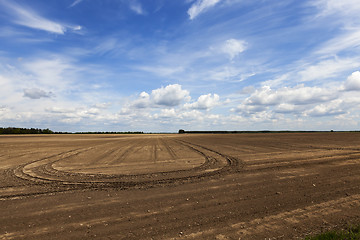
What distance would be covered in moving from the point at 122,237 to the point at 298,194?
592cm

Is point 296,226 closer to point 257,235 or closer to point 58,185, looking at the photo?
point 257,235

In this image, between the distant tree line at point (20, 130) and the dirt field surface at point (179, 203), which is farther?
the distant tree line at point (20, 130)

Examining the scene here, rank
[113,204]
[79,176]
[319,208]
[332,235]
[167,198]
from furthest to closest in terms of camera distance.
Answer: [79,176], [167,198], [113,204], [319,208], [332,235]

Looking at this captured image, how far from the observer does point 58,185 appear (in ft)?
27.9

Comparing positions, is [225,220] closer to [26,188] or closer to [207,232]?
[207,232]

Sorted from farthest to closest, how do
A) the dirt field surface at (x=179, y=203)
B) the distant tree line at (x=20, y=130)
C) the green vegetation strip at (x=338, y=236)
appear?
the distant tree line at (x=20, y=130) → the dirt field surface at (x=179, y=203) → the green vegetation strip at (x=338, y=236)

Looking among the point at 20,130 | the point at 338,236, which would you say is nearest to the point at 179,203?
the point at 338,236

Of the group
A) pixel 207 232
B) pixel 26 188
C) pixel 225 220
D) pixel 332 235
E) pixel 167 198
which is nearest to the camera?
pixel 332 235

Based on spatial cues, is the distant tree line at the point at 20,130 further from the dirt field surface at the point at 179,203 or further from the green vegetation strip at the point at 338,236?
the green vegetation strip at the point at 338,236

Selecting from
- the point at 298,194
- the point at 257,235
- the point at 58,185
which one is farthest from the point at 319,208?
the point at 58,185

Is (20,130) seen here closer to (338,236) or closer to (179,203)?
(179,203)

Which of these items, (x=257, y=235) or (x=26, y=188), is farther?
(x=26, y=188)

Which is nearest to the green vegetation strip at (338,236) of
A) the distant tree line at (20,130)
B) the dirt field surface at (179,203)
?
the dirt field surface at (179,203)

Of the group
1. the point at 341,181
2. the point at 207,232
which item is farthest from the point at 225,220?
the point at 341,181
